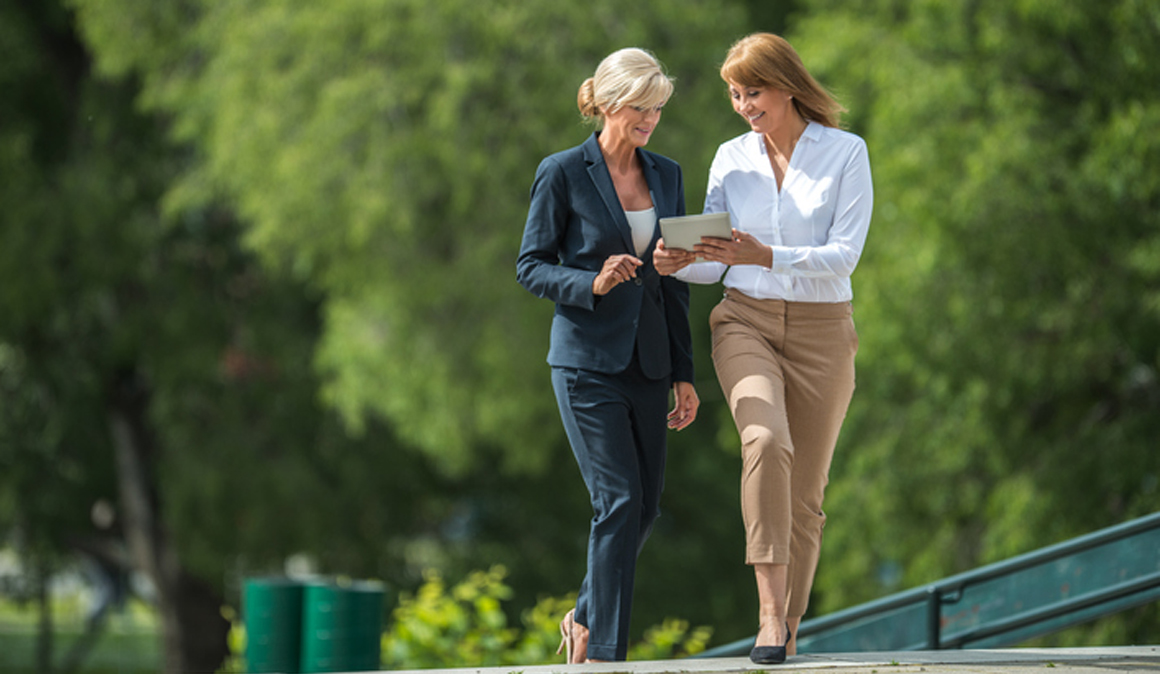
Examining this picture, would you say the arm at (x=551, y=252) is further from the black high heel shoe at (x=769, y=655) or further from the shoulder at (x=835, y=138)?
the black high heel shoe at (x=769, y=655)

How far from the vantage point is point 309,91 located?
40.4ft

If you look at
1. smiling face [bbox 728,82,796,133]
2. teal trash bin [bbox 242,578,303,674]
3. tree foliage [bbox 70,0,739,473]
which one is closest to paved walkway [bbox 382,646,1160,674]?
smiling face [bbox 728,82,796,133]

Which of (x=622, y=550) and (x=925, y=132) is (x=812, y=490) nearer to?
(x=622, y=550)

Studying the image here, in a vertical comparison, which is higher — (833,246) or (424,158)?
(424,158)

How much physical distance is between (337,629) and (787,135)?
8.36ft

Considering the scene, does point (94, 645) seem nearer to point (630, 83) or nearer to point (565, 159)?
point (565, 159)

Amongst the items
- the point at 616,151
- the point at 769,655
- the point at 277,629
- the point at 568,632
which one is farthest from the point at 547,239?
the point at 277,629

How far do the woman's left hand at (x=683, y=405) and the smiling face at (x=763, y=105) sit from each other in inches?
30.1

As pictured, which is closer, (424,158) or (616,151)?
(616,151)

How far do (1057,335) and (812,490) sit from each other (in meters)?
7.42

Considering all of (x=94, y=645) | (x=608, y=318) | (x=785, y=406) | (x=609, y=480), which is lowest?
(x=94, y=645)

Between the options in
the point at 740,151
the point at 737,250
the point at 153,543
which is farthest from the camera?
the point at 153,543

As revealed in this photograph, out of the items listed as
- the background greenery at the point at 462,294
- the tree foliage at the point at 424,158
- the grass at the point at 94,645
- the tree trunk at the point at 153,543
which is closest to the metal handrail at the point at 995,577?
the background greenery at the point at 462,294

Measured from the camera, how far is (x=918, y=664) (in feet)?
12.4
